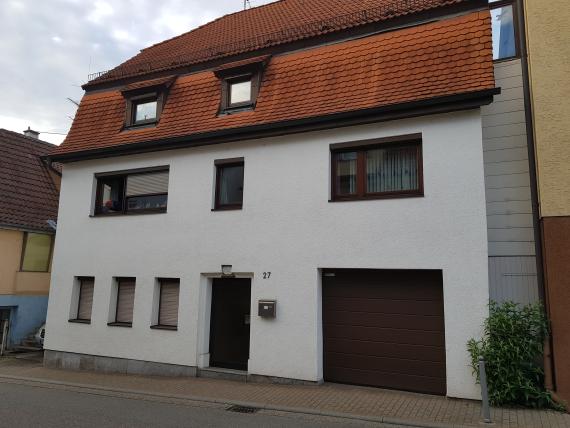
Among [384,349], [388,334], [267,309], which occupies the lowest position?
[384,349]

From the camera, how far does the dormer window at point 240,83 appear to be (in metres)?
10.8

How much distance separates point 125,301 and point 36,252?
655 cm

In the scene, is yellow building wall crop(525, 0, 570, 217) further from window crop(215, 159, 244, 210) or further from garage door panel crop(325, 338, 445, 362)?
window crop(215, 159, 244, 210)

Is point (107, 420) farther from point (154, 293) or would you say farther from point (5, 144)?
point (5, 144)

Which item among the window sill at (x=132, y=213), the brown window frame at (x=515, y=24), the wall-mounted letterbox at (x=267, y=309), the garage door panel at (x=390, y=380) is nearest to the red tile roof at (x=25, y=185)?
the window sill at (x=132, y=213)

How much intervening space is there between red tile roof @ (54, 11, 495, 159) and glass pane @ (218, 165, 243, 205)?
98 cm

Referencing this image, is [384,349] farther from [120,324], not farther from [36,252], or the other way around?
[36,252]

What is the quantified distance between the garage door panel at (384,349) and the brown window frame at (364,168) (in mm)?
2715

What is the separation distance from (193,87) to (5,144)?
9.83m

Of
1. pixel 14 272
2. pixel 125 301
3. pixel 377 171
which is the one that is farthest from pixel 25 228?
pixel 377 171

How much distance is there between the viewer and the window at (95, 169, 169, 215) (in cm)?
1144

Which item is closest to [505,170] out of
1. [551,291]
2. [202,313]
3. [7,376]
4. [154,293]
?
[551,291]

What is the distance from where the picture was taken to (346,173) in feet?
31.1

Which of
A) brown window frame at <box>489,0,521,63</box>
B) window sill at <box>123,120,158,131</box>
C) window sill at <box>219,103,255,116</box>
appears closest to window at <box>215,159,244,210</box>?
window sill at <box>219,103,255,116</box>
